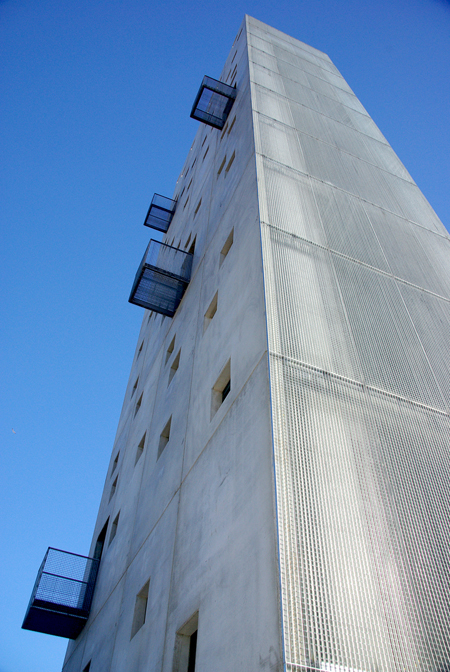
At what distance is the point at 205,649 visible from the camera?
5.75m

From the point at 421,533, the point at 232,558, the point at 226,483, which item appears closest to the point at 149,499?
the point at 226,483

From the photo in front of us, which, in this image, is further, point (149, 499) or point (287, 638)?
point (149, 499)

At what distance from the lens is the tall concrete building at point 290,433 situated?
16.4 ft

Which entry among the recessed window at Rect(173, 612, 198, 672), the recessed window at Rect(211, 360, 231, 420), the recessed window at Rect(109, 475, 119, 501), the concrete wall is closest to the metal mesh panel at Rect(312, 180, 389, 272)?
the concrete wall

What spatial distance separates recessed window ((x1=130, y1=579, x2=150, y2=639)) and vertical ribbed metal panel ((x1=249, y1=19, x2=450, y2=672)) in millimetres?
5127

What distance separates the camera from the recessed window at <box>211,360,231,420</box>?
857 centimetres

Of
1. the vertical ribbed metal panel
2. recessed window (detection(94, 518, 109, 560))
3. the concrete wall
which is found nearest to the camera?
the vertical ribbed metal panel

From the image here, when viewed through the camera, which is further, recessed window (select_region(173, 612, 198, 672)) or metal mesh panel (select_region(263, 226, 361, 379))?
metal mesh panel (select_region(263, 226, 361, 379))

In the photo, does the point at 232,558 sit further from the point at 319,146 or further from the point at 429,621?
the point at 319,146

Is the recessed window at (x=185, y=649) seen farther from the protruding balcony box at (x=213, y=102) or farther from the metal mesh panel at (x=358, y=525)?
the protruding balcony box at (x=213, y=102)

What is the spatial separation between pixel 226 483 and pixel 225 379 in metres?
2.35

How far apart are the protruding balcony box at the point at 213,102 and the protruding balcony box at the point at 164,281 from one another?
5.99m

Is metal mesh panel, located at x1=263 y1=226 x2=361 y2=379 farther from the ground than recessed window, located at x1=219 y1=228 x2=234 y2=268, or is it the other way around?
recessed window, located at x1=219 y1=228 x2=234 y2=268

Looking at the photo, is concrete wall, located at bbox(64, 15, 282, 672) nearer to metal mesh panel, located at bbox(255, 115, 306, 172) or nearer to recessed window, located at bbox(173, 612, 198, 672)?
recessed window, located at bbox(173, 612, 198, 672)
